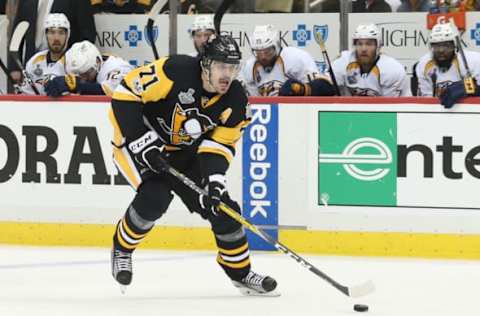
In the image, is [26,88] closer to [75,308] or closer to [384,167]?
[384,167]

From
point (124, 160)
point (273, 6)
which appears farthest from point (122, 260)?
point (273, 6)

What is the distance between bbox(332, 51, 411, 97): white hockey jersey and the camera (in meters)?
7.23

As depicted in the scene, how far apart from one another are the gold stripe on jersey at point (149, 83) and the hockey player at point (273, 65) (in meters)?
1.92

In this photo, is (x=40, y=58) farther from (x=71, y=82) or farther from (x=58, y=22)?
(x=71, y=82)

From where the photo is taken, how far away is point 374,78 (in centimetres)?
725

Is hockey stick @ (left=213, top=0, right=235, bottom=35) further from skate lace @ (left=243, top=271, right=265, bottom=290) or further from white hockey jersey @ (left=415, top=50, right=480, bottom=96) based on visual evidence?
skate lace @ (left=243, top=271, right=265, bottom=290)

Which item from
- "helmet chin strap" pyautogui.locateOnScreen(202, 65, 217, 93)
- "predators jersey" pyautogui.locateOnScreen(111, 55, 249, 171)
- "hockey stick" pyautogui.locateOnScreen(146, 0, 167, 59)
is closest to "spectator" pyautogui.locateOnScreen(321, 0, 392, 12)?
"hockey stick" pyautogui.locateOnScreen(146, 0, 167, 59)

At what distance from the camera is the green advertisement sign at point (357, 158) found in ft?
21.5

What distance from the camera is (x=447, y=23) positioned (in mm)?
7129

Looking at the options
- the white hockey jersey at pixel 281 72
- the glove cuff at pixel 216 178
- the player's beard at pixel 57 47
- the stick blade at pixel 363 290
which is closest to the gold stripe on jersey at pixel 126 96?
the glove cuff at pixel 216 178

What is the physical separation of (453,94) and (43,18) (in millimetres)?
2845

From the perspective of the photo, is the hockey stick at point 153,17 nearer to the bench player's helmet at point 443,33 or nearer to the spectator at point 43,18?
the spectator at point 43,18

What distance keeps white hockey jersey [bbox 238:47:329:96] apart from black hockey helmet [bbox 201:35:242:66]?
6.72ft

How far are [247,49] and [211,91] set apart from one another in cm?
266
